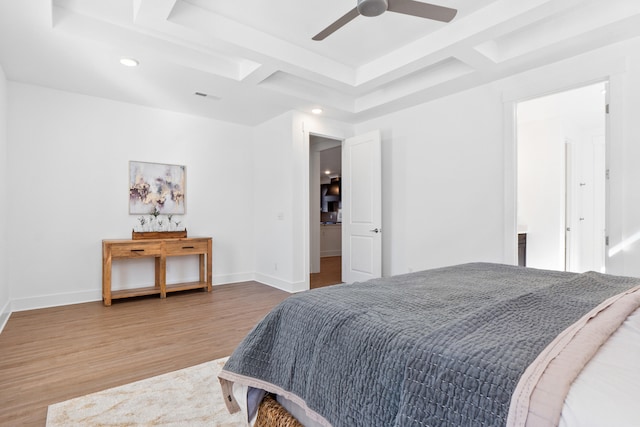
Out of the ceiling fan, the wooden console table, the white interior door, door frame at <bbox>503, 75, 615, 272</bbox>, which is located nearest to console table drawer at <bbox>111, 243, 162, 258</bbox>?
the wooden console table

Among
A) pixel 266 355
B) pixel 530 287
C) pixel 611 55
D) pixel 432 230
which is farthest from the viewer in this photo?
pixel 432 230

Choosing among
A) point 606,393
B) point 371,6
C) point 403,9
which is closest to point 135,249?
point 371,6

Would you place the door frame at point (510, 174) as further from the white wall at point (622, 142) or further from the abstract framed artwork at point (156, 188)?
the abstract framed artwork at point (156, 188)

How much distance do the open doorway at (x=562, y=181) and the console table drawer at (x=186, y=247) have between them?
14.1ft

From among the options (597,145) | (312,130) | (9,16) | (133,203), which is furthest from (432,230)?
(9,16)

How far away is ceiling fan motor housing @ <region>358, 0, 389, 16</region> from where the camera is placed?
210cm

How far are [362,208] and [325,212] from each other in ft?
20.9

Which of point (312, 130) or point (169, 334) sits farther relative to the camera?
point (312, 130)

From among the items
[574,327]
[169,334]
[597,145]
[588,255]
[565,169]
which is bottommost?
[169,334]

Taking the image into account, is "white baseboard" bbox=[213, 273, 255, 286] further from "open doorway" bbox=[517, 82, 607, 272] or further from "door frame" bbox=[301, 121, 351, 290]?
"open doorway" bbox=[517, 82, 607, 272]

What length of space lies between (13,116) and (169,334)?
121 inches

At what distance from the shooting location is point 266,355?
1.40 metres

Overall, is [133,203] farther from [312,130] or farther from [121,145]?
[312,130]

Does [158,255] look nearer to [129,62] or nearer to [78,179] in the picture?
[78,179]
